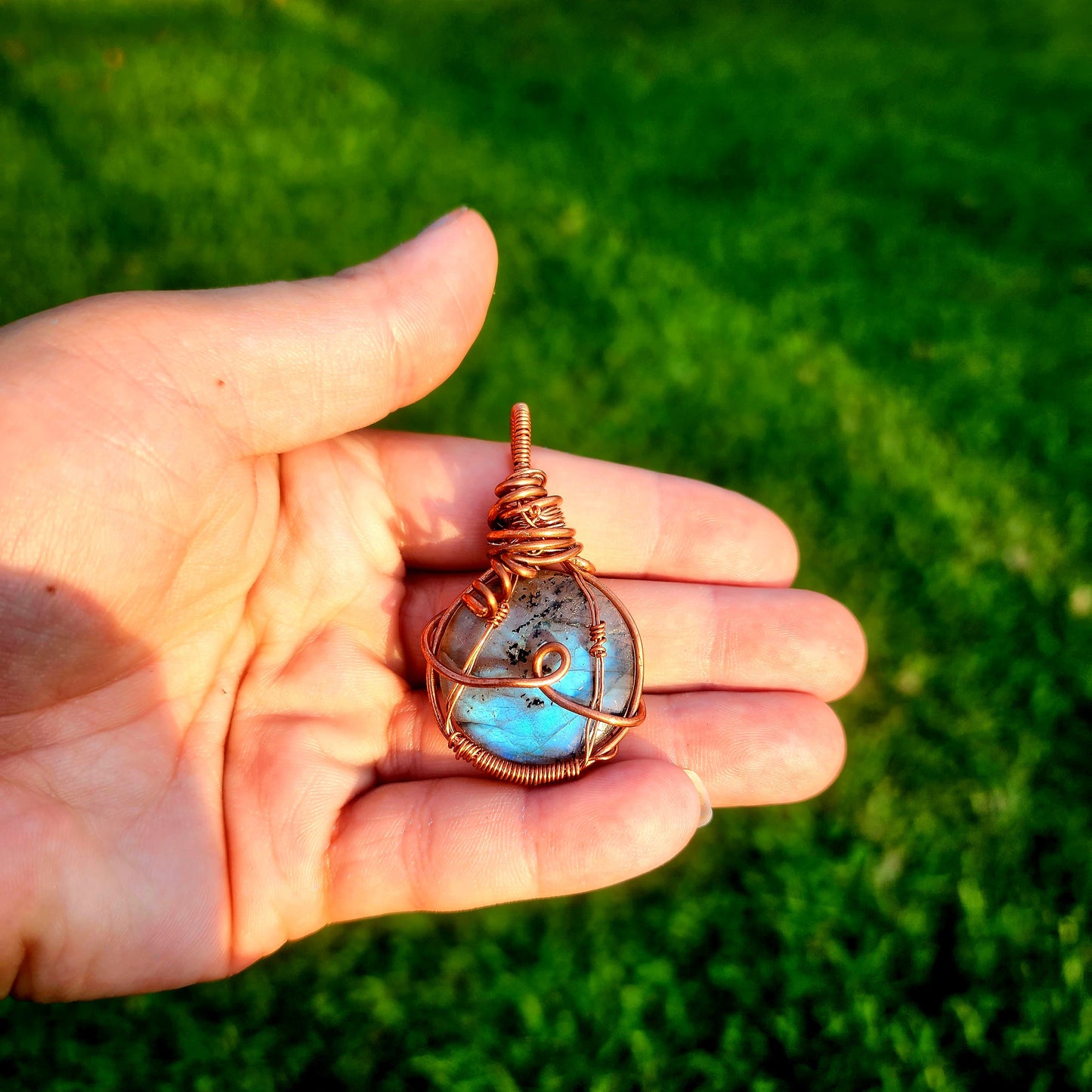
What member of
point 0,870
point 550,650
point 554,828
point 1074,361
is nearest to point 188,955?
point 0,870

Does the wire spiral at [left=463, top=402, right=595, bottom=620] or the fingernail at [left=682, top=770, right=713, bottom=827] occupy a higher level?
the wire spiral at [left=463, top=402, right=595, bottom=620]

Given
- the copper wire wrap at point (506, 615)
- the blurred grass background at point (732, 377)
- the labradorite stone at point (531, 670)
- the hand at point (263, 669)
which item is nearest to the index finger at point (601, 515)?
the hand at point (263, 669)

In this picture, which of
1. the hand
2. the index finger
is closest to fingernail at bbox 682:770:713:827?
the hand

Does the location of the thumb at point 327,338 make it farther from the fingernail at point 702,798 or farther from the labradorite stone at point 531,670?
the fingernail at point 702,798

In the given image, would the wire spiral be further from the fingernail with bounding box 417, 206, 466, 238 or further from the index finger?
the fingernail with bounding box 417, 206, 466, 238

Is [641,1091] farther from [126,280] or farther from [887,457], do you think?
[126,280]

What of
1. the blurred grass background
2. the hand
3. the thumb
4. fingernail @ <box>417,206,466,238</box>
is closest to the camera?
the hand

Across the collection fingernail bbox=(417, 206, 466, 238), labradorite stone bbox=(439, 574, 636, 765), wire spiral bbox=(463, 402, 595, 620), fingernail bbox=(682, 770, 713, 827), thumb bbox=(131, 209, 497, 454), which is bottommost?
fingernail bbox=(682, 770, 713, 827)

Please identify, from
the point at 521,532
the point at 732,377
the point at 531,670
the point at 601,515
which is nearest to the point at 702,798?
the point at 531,670
